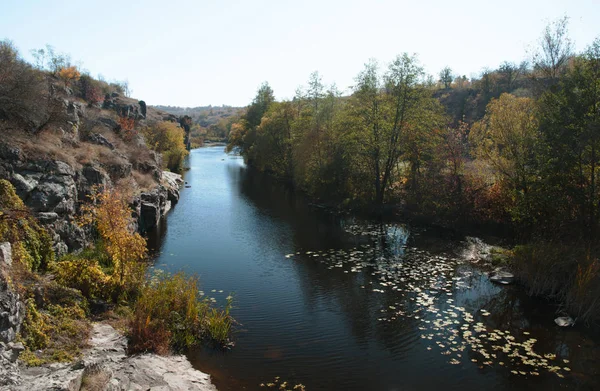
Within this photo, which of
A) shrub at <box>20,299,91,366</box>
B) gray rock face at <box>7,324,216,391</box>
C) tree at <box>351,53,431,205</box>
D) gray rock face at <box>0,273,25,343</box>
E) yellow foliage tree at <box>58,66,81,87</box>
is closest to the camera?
gray rock face at <box>7,324,216,391</box>

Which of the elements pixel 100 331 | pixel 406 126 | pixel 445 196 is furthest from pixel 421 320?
pixel 406 126

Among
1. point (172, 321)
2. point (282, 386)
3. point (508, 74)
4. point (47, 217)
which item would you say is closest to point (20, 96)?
point (47, 217)

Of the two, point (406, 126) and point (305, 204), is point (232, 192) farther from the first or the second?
point (406, 126)

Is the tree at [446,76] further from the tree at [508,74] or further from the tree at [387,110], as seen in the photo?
the tree at [387,110]

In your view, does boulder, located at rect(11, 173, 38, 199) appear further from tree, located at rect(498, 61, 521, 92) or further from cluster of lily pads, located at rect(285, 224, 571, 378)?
tree, located at rect(498, 61, 521, 92)

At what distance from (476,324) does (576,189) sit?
11.0 meters

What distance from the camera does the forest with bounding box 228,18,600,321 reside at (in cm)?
2083

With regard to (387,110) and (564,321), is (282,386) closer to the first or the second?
(564,321)

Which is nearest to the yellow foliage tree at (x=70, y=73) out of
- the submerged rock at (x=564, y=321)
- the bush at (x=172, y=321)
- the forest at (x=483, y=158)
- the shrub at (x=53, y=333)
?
the forest at (x=483, y=158)

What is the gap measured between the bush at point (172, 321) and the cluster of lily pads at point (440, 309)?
7.03 m

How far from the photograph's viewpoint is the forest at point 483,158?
20828 millimetres

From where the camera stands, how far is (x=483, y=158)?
31375mm

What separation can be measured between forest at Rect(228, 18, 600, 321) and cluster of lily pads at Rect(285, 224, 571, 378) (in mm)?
3914

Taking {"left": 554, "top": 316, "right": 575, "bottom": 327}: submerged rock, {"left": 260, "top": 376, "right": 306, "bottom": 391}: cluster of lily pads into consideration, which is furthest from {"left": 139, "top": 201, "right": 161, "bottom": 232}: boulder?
{"left": 554, "top": 316, "right": 575, "bottom": 327}: submerged rock
